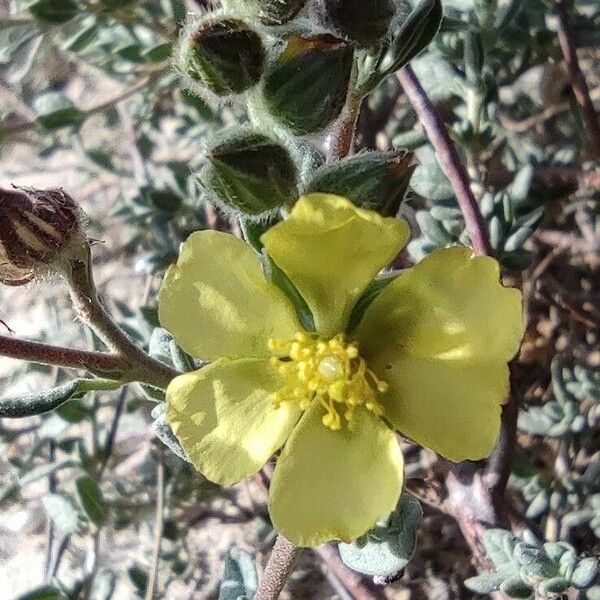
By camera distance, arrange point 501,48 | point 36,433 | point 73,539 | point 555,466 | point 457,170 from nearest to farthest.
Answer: point 457,170 → point 555,466 → point 501,48 → point 36,433 → point 73,539

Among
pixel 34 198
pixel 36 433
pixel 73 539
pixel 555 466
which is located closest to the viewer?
pixel 34 198

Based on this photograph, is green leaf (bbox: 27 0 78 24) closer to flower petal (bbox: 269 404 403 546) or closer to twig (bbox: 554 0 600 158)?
twig (bbox: 554 0 600 158)

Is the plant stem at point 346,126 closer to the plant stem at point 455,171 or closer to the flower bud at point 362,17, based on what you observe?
the flower bud at point 362,17

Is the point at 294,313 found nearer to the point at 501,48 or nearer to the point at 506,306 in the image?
the point at 506,306

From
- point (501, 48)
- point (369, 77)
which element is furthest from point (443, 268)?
point (501, 48)

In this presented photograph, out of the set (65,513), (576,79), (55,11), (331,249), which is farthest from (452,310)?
(55,11)

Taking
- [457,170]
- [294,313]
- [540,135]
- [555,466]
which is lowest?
[555,466]

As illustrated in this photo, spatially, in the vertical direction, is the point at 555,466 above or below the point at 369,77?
below
